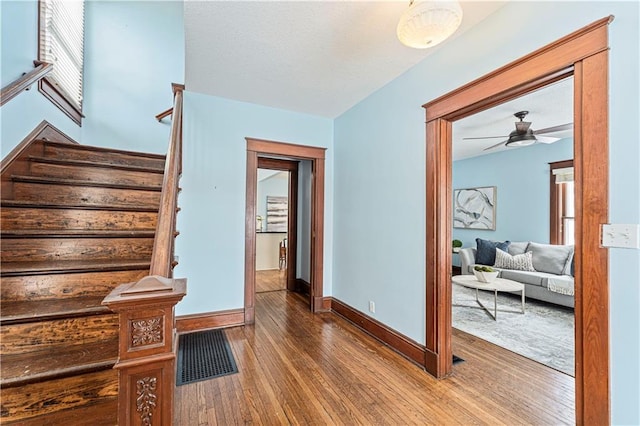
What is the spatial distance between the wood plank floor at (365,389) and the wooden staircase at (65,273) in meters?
0.66

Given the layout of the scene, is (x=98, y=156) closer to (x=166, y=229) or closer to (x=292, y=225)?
(x=166, y=229)

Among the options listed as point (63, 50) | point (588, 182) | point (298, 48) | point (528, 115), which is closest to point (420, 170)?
point (588, 182)

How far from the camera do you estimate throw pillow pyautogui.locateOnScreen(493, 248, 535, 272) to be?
4.43m

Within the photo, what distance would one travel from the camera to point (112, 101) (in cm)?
371

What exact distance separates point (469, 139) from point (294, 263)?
12.0 ft

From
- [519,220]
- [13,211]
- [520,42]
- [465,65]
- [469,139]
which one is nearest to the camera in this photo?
[520,42]

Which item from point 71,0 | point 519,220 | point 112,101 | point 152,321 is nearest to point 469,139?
point 519,220

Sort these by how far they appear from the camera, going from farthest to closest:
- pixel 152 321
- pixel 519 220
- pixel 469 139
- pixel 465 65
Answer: pixel 519 220, pixel 469 139, pixel 465 65, pixel 152 321

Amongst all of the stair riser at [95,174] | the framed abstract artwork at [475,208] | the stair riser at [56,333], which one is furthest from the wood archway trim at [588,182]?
the framed abstract artwork at [475,208]

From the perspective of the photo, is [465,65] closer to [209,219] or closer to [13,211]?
[209,219]

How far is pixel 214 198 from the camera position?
10.5 ft

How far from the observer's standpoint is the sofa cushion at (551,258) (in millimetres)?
4125

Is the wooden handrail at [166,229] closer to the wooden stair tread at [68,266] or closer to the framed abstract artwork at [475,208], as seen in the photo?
the wooden stair tread at [68,266]

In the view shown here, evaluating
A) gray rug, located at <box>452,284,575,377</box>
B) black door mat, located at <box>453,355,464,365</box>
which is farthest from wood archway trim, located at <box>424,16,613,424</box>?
gray rug, located at <box>452,284,575,377</box>
